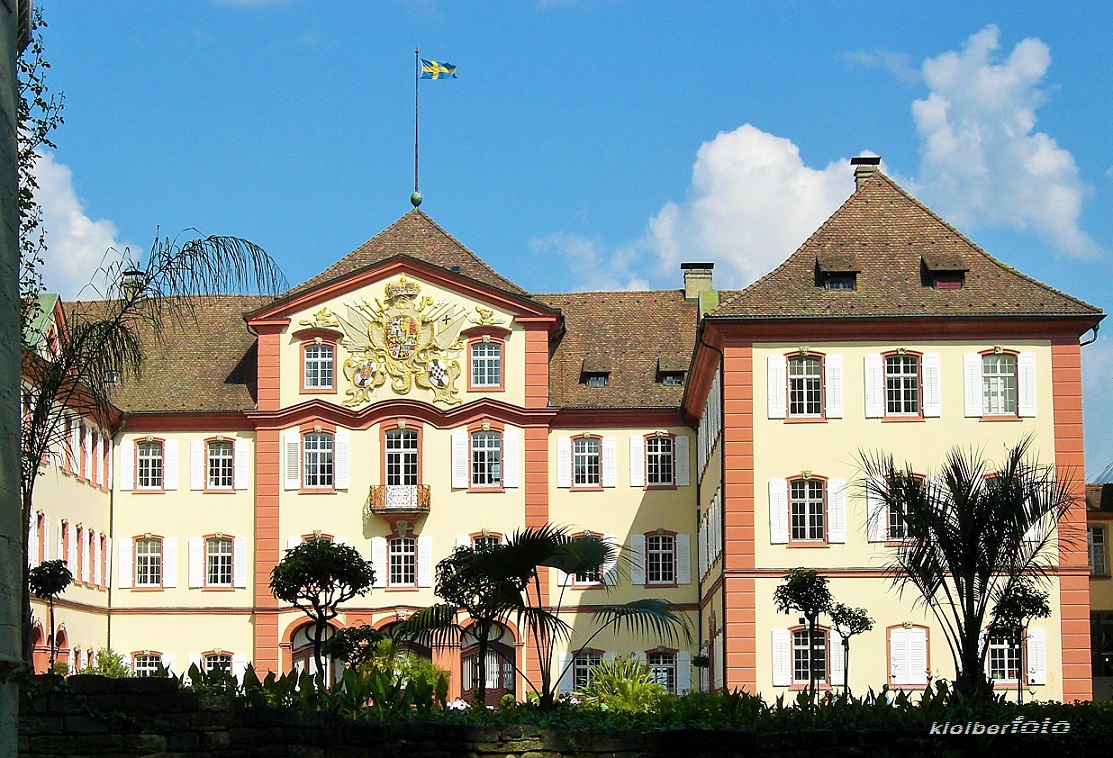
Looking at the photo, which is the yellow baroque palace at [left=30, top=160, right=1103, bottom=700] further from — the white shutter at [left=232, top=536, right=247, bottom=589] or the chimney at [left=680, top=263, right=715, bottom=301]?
the chimney at [left=680, top=263, right=715, bottom=301]

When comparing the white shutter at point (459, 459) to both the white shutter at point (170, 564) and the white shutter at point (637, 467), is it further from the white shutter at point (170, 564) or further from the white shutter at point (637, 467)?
the white shutter at point (170, 564)

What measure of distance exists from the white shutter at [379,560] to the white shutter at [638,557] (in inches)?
270

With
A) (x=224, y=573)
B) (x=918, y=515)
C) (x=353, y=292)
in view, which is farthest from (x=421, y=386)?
(x=918, y=515)

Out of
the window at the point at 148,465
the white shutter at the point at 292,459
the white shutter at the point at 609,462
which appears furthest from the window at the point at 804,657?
the window at the point at 148,465

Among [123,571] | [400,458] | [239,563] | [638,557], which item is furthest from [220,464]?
[638,557]

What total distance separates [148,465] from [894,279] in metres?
23.2

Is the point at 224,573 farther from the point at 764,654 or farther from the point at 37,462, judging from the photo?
the point at 37,462

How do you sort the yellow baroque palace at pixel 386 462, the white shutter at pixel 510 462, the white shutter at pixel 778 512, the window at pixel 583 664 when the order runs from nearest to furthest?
1. the white shutter at pixel 778 512
2. the window at pixel 583 664
3. the yellow baroque palace at pixel 386 462
4. the white shutter at pixel 510 462

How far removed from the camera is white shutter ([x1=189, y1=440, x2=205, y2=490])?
52438mm

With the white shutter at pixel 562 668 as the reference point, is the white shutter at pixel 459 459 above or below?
above

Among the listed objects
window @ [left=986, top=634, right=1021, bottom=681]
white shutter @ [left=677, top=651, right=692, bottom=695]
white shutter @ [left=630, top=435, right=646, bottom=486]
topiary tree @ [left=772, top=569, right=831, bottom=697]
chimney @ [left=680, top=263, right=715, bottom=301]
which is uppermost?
chimney @ [left=680, top=263, right=715, bottom=301]

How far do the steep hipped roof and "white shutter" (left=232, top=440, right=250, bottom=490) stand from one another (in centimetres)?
446

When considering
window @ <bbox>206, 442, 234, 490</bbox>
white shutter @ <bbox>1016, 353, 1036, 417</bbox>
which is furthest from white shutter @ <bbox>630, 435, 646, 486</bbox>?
white shutter @ <bbox>1016, 353, 1036, 417</bbox>

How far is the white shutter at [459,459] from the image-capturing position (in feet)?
167
